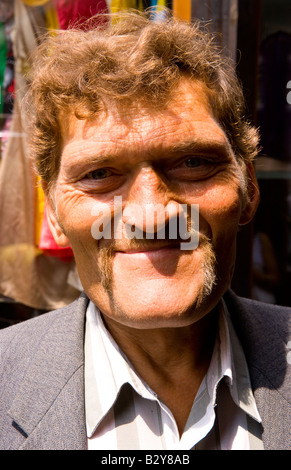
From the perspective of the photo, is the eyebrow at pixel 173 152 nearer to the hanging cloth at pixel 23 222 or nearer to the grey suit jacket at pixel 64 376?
the grey suit jacket at pixel 64 376

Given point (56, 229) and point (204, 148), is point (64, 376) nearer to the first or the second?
point (56, 229)

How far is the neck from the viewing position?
4.12ft

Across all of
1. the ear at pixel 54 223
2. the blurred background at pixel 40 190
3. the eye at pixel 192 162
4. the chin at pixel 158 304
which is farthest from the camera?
the blurred background at pixel 40 190

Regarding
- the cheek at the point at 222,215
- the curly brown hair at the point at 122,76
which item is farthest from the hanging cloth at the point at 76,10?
the cheek at the point at 222,215

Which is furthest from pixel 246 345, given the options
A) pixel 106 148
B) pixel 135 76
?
pixel 135 76

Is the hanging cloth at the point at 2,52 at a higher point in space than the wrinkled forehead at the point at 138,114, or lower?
higher

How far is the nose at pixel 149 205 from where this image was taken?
1.14 metres

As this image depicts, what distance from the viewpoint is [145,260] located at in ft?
3.81

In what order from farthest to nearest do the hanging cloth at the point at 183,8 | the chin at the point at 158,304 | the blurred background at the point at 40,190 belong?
the blurred background at the point at 40,190, the hanging cloth at the point at 183,8, the chin at the point at 158,304

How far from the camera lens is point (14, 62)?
2.16 metres

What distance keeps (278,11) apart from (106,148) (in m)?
1.47

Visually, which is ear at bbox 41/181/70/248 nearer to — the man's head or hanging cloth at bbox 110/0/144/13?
the man's head

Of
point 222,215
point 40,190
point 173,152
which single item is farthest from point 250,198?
point 40,190

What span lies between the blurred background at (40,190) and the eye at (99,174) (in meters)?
0.96
